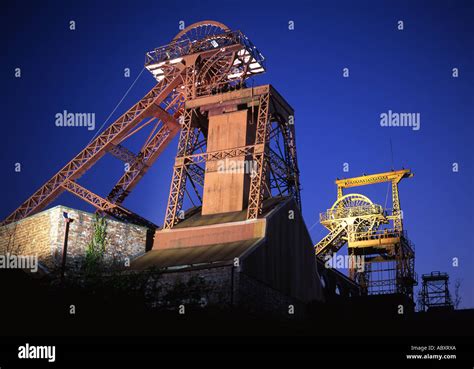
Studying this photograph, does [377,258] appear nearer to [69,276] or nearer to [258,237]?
[258,237]

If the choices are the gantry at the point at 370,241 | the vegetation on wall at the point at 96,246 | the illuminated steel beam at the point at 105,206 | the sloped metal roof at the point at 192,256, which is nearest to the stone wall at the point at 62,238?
the vegetation on wall at the point at 96,246

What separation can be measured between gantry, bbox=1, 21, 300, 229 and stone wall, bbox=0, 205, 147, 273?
233cm

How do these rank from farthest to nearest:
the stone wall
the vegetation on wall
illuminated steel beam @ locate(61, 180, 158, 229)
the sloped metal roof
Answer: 1. illuminated steel beam @ locate(61, 180, 158, 229)
2. the vegetation on wall
3. the stone wall
4. the sloped metal roof

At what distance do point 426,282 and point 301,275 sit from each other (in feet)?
91.6

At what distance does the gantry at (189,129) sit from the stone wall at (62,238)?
7.63ft

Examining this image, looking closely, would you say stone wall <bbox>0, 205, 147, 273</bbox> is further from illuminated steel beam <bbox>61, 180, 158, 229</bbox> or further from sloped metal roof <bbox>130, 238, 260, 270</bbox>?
illuminated steel beam <bbox>61, 180, 158, 229</bbox>

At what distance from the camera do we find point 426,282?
55062 millimetres

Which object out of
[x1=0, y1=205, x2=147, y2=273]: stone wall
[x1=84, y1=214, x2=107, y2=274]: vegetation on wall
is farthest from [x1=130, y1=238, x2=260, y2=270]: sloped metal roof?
[x1=0, y1=205, x2=147, y2=273]: stone wall

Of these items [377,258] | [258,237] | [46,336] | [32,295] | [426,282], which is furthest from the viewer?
[377,258]

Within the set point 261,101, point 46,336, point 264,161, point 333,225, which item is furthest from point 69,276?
point 333,225

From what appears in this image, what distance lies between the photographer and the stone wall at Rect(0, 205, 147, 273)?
2972cm

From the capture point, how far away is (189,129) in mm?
33500

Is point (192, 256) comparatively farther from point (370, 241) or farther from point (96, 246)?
point (370, 241)

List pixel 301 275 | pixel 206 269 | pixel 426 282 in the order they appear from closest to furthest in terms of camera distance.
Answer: pixel 206 269, pixel 301 275, pixel 426 282
